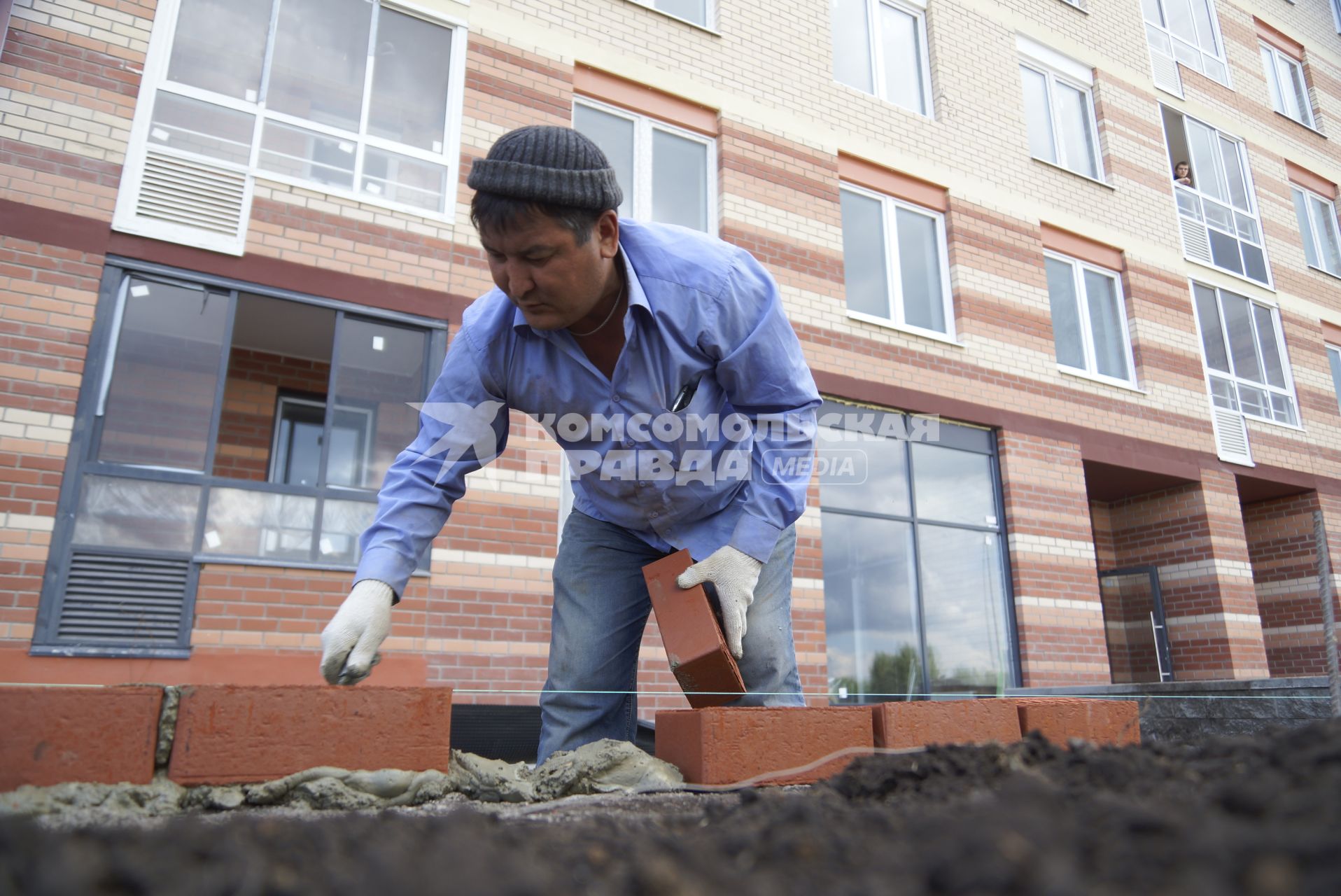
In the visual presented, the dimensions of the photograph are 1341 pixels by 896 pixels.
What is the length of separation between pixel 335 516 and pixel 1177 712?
5.99 m

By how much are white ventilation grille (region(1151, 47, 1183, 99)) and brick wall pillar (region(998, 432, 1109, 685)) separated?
622cm

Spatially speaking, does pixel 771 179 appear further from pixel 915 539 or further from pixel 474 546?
pixel 474 546

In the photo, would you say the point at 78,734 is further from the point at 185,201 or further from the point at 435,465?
the point at 185,201

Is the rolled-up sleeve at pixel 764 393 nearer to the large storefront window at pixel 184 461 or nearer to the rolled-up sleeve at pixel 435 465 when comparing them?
the rolled-up sleeve at pixel 435 465

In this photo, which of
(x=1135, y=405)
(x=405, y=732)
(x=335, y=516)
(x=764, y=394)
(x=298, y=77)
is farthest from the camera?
(x=1135, y=405)

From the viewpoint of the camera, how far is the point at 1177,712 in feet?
18.6

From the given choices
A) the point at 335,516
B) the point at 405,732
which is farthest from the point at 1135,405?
the point at 405,732

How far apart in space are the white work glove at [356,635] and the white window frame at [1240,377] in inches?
479

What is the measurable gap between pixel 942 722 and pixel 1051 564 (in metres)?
7.63

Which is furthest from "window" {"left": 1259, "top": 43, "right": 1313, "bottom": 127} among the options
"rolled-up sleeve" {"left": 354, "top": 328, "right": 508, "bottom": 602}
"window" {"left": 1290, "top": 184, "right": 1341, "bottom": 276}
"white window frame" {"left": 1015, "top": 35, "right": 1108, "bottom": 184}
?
"rolled-up sleeve" {"left": 354, "top": 328, "right": 508, "bottom": 602}

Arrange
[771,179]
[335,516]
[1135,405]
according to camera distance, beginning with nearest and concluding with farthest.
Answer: [335,516], [771,179], [1135,405]

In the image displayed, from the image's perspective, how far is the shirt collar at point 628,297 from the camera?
2715 mm

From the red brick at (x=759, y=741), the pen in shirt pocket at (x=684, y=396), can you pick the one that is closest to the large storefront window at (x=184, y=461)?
the pen in shirt pocket at (x=684, y=396)

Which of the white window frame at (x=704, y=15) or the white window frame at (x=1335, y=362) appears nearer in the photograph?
the white window frame at (x=704, y=15)
